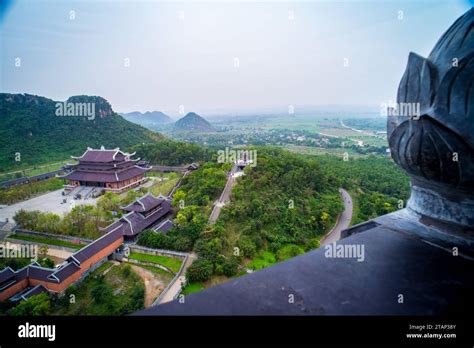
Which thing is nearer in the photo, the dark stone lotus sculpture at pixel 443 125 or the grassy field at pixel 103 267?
the dark stone lotus sculpture at pixel 443 125

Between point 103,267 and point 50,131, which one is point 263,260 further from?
point 50,131

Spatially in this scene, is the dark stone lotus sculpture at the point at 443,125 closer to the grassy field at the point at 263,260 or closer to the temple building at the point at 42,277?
the grassy field at the point at 263,260

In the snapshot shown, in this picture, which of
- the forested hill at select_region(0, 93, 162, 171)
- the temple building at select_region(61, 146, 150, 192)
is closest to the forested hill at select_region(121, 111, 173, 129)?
the forested hill at select_region(0, 93, 162, 171)

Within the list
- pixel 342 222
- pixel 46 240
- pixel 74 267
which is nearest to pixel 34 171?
pixel 46 240

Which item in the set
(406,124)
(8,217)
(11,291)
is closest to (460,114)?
(406,124)

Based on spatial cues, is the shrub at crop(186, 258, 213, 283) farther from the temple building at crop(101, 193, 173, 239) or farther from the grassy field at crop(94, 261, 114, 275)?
the temple building at crop(101, 193, 173, 239)

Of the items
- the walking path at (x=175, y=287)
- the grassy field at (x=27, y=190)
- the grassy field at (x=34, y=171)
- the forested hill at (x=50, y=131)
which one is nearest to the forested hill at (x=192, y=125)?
the forested hill at (x=50, y=131)
